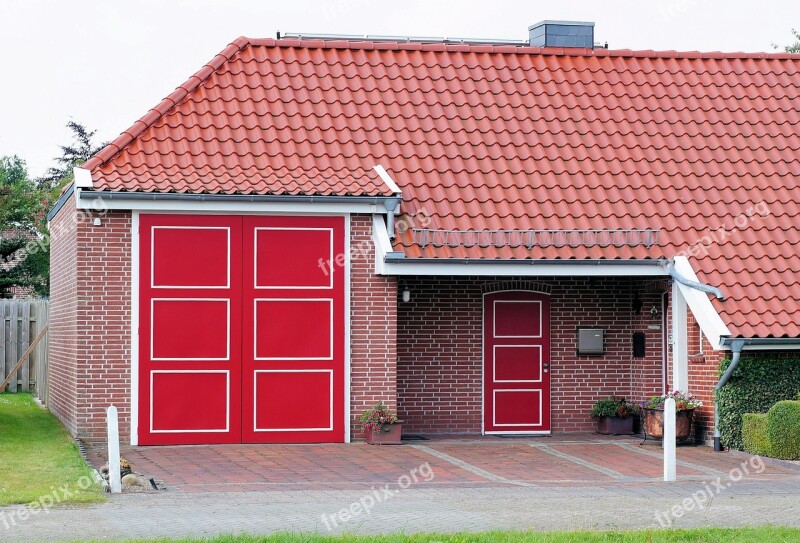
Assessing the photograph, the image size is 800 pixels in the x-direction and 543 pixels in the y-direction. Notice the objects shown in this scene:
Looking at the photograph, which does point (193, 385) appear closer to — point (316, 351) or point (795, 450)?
point (316, 351)

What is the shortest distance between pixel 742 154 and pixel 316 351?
8204 mm

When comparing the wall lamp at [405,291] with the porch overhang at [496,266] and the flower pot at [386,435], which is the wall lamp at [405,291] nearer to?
the porch overhang at [496,266]

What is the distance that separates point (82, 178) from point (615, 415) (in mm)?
9047

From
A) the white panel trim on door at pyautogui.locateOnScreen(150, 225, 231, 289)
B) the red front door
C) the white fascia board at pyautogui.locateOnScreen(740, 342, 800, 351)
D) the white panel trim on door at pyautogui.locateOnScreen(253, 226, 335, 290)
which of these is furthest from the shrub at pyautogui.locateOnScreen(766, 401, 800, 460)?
the white panel trim on door at pyautogui.locateOnScreen(150, 225, 231, 289)

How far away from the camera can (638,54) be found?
890 inches

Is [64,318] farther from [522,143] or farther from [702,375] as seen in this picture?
[702,375]

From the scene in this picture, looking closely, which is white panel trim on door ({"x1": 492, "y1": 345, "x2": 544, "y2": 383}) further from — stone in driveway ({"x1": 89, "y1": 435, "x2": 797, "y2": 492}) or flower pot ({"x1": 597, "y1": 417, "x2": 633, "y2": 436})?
stone in driveway ({"x1": 89, "y1": 435, "x2": 797, "y2": 492})

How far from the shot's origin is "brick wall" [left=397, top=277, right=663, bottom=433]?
759 inches

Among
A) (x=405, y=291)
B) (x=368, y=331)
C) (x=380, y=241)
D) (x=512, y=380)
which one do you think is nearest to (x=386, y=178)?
(x=380, y=241)

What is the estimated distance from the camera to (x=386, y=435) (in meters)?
17.6

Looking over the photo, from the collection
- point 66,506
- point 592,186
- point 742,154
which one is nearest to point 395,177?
point 592,186

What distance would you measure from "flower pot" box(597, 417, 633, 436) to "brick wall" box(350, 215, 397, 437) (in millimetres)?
3892

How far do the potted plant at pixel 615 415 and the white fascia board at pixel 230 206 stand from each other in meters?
5.10

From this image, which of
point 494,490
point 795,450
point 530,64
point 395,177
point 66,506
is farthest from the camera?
point 530,64
